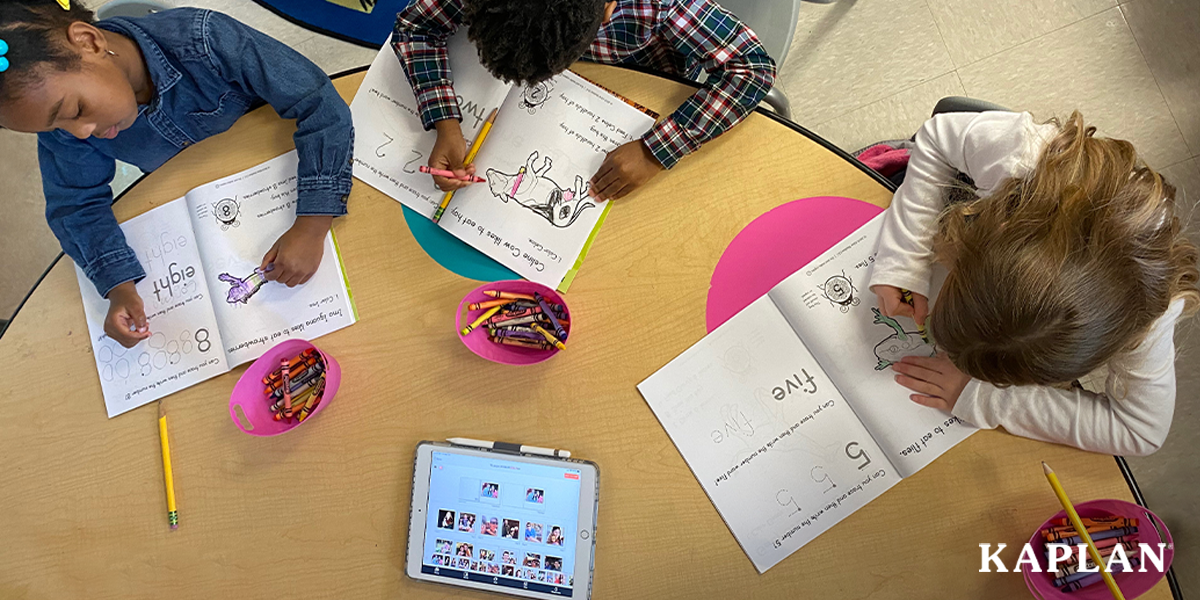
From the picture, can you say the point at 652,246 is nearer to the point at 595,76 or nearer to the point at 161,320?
the point at 595,76

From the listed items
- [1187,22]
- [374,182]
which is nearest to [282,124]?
[374,182]

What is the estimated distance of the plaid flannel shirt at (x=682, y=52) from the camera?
0.82 meters

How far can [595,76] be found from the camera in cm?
87

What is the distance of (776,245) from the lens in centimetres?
82

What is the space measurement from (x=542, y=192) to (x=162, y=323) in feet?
1.76

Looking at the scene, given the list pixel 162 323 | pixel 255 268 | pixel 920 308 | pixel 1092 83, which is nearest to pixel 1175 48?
pixel 1092 83

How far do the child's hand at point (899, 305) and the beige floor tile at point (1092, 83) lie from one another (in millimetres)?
864

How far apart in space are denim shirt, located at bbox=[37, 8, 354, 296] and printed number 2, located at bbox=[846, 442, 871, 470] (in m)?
0.70

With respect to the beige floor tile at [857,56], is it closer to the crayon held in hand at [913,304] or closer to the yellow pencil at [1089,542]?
the crayon held in hand at [913,304]

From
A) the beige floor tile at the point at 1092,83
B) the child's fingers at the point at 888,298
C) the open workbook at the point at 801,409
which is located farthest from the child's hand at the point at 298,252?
the beige floor tile at the point at 1092,83

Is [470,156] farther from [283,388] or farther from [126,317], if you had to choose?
[126,317]

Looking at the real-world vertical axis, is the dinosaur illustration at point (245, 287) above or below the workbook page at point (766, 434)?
below

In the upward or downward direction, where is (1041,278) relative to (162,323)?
upward

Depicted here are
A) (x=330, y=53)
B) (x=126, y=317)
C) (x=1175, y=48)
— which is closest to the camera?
(x=126, y=317)
